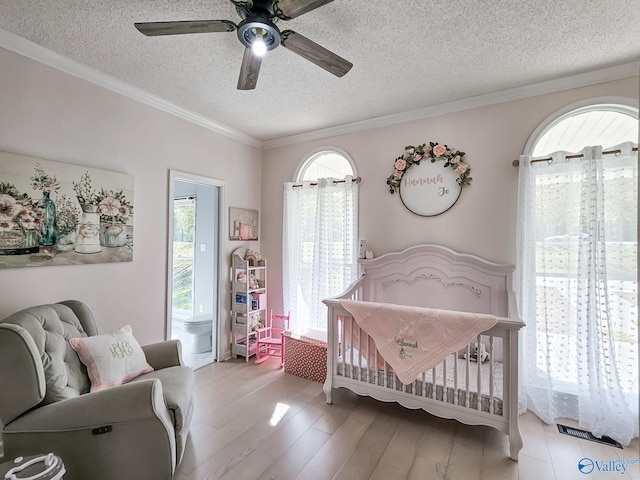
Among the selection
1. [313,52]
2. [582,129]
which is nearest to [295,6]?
[313,52]

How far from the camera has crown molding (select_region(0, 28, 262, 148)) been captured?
2.02 meters

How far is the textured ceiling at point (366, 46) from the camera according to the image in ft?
5.80

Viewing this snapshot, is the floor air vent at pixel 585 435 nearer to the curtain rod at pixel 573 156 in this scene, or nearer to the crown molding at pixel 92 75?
the curtain rod at pixel 573 156

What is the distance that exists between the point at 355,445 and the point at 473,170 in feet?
7.77

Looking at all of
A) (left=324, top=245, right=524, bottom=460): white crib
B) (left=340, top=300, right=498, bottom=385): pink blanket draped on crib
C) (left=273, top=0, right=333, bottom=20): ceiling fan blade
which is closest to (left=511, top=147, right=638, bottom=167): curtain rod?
(left=324, top=245, right=524, bottom=460): white crib

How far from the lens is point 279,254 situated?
12.7ft

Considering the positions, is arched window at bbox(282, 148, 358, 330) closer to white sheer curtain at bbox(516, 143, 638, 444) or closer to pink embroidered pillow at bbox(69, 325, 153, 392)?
white sheer curtain at bbox(516, 143, 638, 444)

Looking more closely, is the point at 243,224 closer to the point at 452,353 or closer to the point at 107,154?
the point at 107,154

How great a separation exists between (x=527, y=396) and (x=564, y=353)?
440 mm

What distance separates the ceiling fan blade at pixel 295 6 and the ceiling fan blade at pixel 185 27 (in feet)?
0.86

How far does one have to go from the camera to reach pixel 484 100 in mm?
2754

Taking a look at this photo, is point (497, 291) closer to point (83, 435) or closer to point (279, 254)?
Result: point (279, 254)

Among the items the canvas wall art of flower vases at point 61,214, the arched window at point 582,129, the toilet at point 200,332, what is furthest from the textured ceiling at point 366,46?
the toilet at point 200,332

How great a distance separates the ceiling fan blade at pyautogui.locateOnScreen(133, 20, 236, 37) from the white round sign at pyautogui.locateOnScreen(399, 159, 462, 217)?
2.05m
